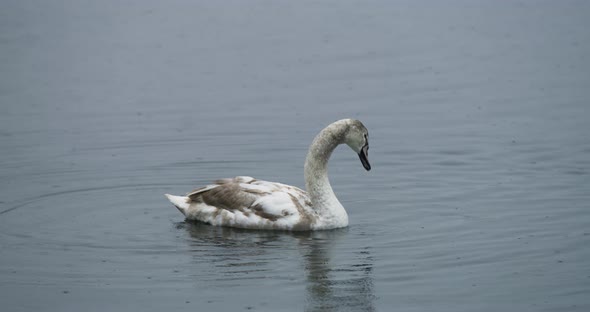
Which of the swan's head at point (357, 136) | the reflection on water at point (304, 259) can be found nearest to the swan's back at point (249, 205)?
the reflection on water at point (304, 259)

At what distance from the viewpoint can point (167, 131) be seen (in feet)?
65.7

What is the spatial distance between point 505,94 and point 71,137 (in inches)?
341

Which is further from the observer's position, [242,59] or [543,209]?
[242,59]

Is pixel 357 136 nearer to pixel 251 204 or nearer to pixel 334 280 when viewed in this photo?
pixel 251 204

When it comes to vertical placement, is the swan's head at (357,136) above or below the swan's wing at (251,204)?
above

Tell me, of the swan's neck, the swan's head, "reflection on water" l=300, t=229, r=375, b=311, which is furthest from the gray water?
the swan's head

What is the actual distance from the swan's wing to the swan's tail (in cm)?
9

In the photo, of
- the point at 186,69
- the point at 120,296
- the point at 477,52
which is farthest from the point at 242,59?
the point at 120,296

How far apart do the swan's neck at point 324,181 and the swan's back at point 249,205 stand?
15 cm

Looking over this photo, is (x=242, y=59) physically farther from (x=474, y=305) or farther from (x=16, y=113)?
(x=474, y=305)

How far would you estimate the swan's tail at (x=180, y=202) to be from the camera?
14.8 metres

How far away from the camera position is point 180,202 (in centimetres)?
1488

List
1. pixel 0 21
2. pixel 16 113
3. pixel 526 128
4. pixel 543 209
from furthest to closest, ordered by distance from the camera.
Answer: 1. pixel 0 21
2. pixel 16 113
3. pixel 526 128
4. pixel 543 209

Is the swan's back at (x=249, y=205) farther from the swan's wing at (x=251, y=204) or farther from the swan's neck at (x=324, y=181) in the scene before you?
the swan's neck at (x=324, y=181)
